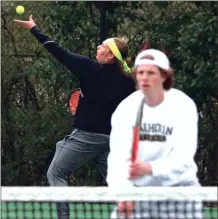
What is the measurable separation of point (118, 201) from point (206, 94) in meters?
7.54

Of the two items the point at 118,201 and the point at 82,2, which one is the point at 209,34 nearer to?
the point at 82,2

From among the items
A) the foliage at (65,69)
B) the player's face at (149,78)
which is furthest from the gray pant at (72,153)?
the foliage at (65,69)

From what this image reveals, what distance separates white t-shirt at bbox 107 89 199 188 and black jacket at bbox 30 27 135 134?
2.87 m

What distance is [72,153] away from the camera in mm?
7695

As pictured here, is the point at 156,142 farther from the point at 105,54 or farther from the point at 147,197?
the point at 105,54

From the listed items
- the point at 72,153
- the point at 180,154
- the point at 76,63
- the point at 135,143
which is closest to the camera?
the point at 135,143

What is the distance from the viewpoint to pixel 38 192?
4.68 meters

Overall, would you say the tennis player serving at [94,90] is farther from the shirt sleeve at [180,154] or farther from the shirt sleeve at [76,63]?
the shirt sleeve at [180,154]

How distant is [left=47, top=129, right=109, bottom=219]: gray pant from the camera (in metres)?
7.62

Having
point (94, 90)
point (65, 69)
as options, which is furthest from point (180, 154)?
point (65, 69)

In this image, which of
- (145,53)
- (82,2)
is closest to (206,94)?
(82,2)

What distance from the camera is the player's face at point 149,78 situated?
14.8 ft

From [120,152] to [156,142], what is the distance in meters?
0.19

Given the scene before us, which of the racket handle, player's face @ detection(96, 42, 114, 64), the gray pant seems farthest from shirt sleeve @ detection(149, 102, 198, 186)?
the gray pant
